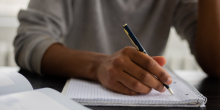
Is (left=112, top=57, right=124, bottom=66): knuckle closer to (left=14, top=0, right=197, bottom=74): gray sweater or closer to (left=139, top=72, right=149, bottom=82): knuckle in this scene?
(left=139, top=72, right=149, bottom=82): knuckle

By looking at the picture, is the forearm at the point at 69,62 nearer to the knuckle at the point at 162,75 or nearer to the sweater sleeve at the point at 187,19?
the knuckle at the point at 162,75

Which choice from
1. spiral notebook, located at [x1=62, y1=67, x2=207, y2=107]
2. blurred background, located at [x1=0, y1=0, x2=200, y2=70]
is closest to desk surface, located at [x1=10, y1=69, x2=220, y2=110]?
spiral notebook, located at [x1=62, y1=67, x2=207, y2=107]

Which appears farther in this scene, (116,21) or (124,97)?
(116,21)

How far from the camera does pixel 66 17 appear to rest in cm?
83

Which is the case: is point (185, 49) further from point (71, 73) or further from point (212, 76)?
point (71, 73)

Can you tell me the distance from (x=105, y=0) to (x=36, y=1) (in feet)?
0.98

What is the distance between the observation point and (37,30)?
695mm

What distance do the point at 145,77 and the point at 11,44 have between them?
5.48 ft

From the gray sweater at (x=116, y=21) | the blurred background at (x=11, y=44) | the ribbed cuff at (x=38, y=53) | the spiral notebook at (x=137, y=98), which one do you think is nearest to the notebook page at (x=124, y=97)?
the spiral notebook at (x=137, y=98)

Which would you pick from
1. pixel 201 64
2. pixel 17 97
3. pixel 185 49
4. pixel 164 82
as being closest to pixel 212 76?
pixel 201 64

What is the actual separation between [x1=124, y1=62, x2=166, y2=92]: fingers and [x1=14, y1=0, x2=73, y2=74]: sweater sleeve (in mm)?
328

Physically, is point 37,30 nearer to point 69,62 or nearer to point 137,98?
point 69,62

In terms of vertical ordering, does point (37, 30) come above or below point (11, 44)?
above

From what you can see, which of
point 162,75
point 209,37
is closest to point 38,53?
point 162,75
